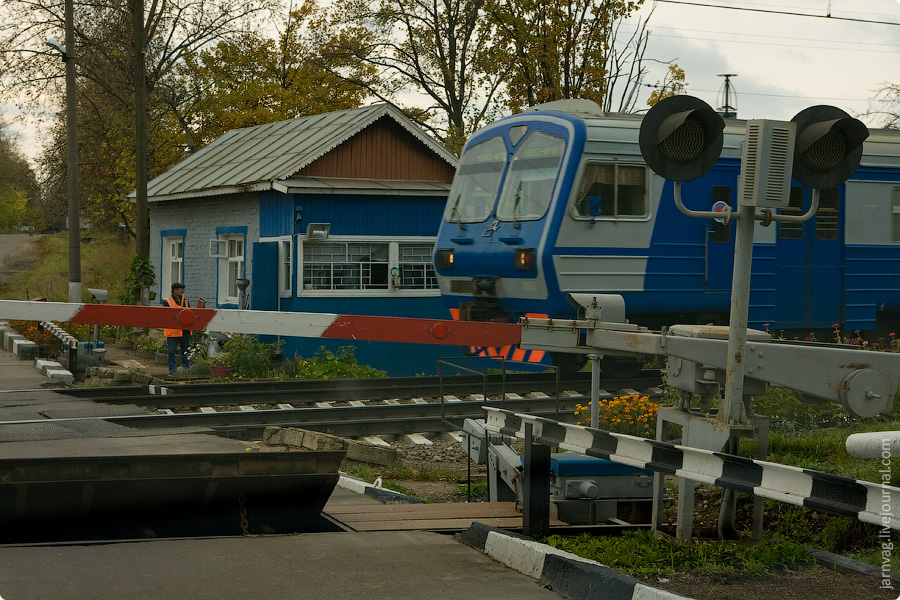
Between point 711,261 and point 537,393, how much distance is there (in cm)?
293

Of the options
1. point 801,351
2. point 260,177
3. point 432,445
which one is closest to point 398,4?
point 260,177

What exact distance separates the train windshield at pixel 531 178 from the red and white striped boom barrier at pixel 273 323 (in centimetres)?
581

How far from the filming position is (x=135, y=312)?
623 centimetres

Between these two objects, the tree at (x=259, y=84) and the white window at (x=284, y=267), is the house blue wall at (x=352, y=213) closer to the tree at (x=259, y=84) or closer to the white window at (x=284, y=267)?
the white window at (x=284, y=267)

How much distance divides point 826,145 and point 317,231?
12410mm

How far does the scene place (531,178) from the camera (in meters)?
12.5

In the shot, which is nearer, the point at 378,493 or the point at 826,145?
the point at 826,145

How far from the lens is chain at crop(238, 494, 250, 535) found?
21.0 feet

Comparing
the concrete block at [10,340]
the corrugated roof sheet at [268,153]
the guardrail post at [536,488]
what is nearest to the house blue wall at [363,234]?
the corrugated roof sheet at [268,153]

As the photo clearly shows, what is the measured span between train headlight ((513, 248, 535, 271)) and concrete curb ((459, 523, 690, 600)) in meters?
6.49

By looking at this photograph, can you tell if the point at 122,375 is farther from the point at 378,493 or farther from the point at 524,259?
the point at 378,493

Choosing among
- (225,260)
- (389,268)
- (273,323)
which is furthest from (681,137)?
(225,260)

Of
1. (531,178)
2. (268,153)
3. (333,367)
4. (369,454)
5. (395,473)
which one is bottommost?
(395,473)

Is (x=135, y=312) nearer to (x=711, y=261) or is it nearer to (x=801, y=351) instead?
(x=801, y=351)
